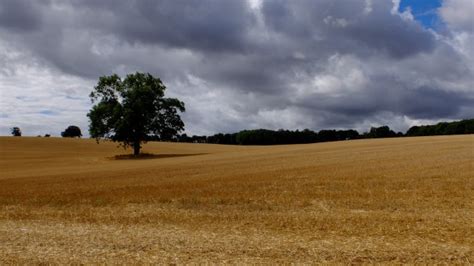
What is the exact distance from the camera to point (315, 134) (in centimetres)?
14675

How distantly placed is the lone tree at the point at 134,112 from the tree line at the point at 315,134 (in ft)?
194

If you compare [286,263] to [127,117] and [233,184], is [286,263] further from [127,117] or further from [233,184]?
[127,117]

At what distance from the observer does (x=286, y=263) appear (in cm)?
1173

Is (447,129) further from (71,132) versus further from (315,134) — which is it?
(71,132)

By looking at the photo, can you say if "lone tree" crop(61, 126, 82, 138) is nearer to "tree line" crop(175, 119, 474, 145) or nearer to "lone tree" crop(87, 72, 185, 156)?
"tree line" crop(175, 119, 474, 145)

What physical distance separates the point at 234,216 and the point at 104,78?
61963 mm

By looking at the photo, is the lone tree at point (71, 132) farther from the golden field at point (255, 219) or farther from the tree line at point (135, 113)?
the golden field at point (255, 219)

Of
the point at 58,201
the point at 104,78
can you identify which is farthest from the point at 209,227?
the point at 104,78

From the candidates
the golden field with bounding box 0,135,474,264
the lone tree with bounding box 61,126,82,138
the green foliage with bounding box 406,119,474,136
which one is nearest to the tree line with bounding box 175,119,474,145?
the green foliage with bounding box 406,119,474,136

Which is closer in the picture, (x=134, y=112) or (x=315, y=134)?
(x=134, y=112)

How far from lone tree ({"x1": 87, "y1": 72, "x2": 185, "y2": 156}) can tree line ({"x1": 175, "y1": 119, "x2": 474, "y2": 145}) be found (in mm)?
59260

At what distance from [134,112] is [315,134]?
272 ft

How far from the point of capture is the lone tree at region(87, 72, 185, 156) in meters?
72.9

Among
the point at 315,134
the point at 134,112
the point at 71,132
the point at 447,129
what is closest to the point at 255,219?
the point at 134,112
